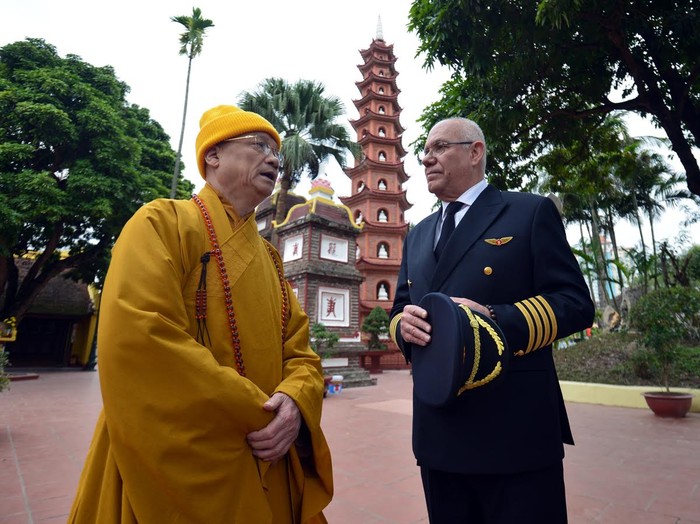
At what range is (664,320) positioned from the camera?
24.5 ft

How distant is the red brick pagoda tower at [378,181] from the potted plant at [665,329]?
1597 cm

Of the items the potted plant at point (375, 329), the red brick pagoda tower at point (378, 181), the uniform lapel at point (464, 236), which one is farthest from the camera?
the red brick pagoda tower at point (378, 181)

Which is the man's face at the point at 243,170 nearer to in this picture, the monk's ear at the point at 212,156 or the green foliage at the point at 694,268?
the monk's ear at the point at 212,156

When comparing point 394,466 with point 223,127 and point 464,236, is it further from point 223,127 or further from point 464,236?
point 223,127

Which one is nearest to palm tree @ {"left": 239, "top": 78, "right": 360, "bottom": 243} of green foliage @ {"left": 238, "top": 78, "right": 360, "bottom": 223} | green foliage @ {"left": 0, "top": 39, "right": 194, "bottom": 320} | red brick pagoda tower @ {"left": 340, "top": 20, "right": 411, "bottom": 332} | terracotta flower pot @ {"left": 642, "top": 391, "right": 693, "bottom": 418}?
green foliage @ {"left": 238, "top": 78, "right": 360, "bottom": 223}

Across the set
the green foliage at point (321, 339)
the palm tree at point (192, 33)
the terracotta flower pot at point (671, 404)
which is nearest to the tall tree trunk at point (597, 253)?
the terracotta flower pot at point (671, 404)

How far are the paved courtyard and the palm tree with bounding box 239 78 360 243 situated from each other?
410 inches

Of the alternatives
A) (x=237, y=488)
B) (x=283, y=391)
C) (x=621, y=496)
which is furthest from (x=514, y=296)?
(x=621, y=496)

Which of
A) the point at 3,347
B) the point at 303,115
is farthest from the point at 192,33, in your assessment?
the point at 3,347

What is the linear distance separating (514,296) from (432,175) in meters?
0.62

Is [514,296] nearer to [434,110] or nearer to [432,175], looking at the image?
[432,175]

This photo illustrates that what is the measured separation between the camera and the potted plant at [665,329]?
7.34 m

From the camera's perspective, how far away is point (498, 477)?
1.39 m

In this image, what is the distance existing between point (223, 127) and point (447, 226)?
1055 millimetres
